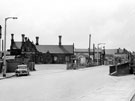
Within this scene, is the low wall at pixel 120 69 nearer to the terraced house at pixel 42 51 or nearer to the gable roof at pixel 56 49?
the terraced house at pixel 42 51

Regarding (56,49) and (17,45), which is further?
(56,49)

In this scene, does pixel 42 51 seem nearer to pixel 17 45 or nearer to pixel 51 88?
pixel 17 45

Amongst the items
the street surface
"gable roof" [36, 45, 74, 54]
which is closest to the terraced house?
"gable roof" [36, 45, 74, 54]

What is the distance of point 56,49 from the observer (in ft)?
397

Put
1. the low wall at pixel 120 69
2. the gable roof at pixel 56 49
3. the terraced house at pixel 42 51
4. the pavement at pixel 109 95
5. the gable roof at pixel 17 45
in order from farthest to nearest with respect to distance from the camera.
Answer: the gable roof at pixel 56 49 → the gable roof at pixel 17 45 → the terraced house at pixel 42 51 → the low wall at pixel 120 69 → the pavement at pixel 109 95

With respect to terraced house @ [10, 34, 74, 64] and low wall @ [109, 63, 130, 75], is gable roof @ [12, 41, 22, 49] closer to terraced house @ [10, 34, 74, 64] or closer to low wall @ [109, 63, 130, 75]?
terraced house @ [10, 34, 74, 64]

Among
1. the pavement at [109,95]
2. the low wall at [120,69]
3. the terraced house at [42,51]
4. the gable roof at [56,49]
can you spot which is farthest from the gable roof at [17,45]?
the pavement at [109,95]

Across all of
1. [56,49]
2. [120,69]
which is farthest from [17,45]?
[120,69]

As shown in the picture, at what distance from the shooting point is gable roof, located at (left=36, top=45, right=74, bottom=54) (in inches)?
4697

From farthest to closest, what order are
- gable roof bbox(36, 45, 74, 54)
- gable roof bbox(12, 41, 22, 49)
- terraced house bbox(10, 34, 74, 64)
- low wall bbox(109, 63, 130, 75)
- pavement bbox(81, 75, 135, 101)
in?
gable roof bbox(36, 45, 74, 54), gable roof bbox(12, 41, 22, 49), terraced house bbox(10, 34, 74, 64), low wall bbox(109, 63, 130, 75), pavement bbox(81, 75, 135, 101)

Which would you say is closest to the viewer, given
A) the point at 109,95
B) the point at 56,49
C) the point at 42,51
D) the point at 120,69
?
the point at 109,95

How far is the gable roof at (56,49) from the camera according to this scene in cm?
11931

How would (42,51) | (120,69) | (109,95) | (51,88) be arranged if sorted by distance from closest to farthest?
(109,95)
(51,88)
(120,69)
(42,51)

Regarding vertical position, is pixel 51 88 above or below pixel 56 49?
below
